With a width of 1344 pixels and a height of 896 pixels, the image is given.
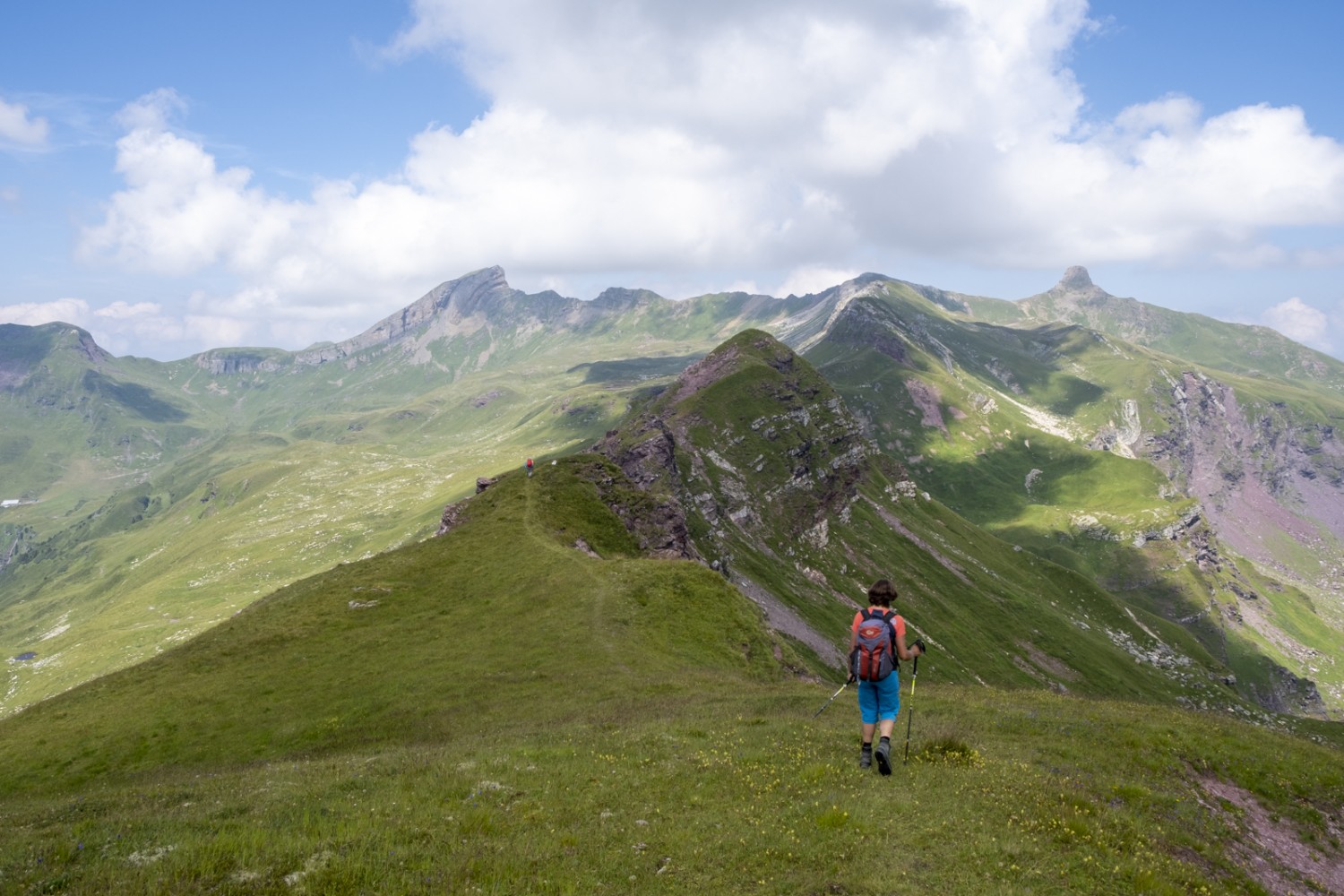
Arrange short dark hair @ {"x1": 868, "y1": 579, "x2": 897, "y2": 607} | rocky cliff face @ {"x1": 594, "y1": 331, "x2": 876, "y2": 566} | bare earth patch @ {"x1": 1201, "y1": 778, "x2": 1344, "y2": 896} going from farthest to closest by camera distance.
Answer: rocky cliff face @ {"x1": 594, "y1": 331, "x2": 876, "y2": 566} → short dark hair @ {"x1": 868, "y1": 579, "x2": 897, "y2": 607} → bare earth patch @ {"x1": 1201, "y1": 778, "x2": 1344, "y2": 896}

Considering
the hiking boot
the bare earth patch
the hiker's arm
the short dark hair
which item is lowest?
the bare earth patch

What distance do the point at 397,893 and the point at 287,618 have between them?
188ft

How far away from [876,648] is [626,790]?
9.06 metres

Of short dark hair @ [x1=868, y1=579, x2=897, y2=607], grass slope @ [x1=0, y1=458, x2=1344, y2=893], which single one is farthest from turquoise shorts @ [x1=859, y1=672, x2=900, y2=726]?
short dark hair @ [x1=868, y1=579, x2=897, y2=607]

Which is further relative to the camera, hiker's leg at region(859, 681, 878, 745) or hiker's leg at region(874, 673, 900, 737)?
hiker's leg at region(859, 681, 878, 745)

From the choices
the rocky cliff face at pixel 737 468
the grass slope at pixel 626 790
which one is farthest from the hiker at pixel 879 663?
the rocky cliff face at pixel 737 468

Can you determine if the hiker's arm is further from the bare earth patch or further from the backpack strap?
the bare earth patch

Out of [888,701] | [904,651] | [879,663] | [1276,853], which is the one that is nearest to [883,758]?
[888,701]

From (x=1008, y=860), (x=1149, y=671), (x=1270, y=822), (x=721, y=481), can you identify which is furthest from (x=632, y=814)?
(x=1149, y=671)

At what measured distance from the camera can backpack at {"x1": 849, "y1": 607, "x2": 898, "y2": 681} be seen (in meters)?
20.0

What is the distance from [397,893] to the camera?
13484 mm

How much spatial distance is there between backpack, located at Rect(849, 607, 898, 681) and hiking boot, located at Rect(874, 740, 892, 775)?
217cm

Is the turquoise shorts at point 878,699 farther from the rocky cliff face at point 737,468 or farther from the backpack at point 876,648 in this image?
the rocky cliff face at point 737,468

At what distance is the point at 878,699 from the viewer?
2103 cm
